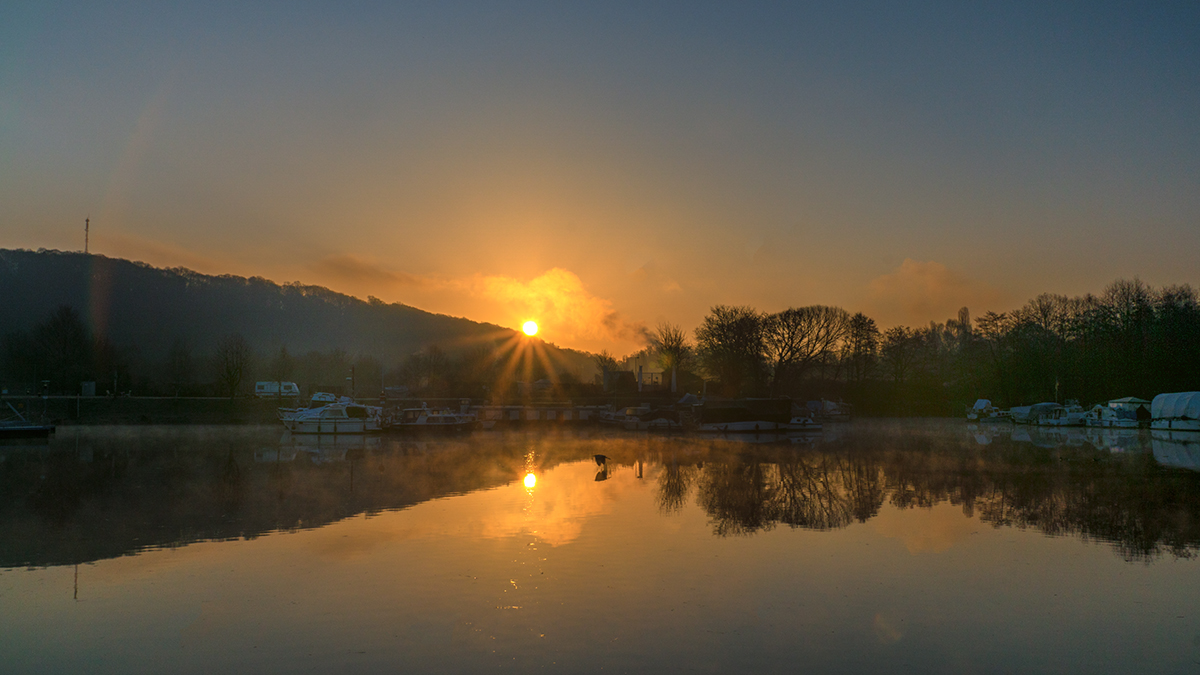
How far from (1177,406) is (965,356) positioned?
1889 inches

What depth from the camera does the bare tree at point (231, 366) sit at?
7869 cm

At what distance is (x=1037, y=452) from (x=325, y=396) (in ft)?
234

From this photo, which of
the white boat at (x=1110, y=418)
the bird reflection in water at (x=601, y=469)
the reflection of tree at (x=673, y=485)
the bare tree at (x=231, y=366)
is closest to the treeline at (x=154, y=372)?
the bare tree at (x=231, y=366)

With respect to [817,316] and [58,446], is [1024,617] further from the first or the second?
[817,316]

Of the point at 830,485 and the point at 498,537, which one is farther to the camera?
the point at 830,485

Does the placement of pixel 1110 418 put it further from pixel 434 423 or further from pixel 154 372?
pixel 154 372

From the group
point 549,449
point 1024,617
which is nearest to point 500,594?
point 1024,617

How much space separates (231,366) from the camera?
298ft

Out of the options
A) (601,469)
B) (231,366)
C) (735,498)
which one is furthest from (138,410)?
(735,498)

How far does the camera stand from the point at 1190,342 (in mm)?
70500

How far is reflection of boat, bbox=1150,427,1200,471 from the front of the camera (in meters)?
32.1

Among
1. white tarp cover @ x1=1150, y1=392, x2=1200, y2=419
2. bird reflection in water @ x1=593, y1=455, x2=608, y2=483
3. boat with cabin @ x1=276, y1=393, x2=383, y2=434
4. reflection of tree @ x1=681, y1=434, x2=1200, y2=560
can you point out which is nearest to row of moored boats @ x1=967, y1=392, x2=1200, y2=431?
white tarp cover @ x1=1150, y1=392, x2=1200, y2=419

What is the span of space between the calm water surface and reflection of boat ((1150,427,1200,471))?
6865 millimetres

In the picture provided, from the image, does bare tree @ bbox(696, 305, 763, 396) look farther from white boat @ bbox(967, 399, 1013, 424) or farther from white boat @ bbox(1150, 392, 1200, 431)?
white boat @ bbox(1150, 392, 1200, 431)
